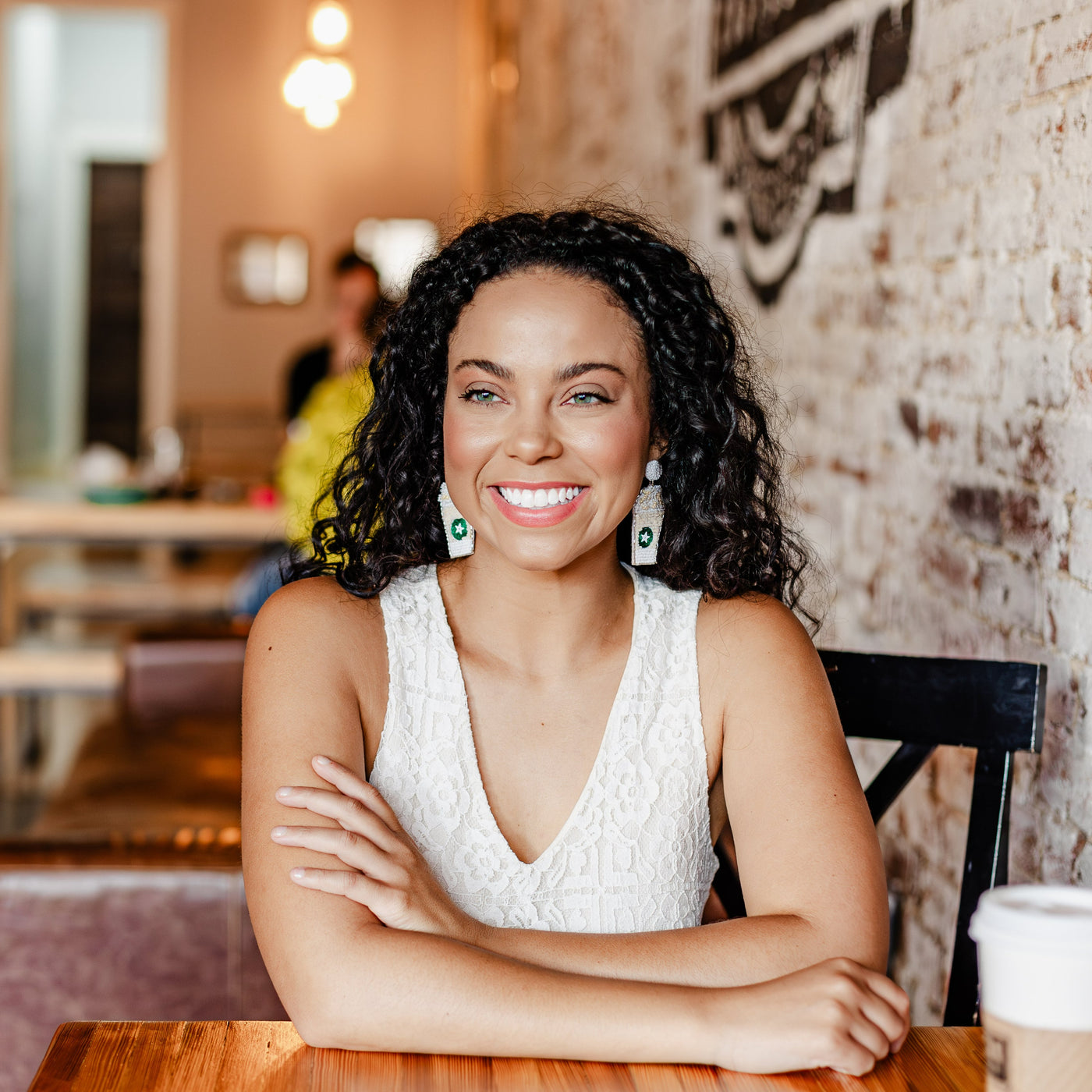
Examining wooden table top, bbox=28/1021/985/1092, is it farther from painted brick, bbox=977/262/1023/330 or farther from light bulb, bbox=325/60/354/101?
light bulb, bbox=325/60/354/101

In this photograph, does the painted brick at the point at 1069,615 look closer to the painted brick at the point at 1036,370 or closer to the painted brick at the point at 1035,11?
the painted brick at the point at 1036,370

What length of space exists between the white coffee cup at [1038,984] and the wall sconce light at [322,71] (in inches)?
222

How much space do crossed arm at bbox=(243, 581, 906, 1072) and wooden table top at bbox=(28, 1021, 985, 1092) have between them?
0.02 m

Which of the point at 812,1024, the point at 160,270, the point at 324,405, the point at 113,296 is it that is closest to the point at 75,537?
the point at 324,405

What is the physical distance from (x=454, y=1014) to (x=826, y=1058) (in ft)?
1.07

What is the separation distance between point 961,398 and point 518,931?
1134 mm

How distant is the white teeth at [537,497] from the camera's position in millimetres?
1561

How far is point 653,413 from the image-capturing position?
1732 millimetres

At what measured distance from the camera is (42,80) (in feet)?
36.7

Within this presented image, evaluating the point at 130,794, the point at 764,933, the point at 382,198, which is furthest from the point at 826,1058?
the point at 382,198

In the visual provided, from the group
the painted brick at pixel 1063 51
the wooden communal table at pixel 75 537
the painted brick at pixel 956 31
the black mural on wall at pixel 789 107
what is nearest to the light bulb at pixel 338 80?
the wooden communal table at pixel 75 537

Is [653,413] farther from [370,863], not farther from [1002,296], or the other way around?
[370,863]

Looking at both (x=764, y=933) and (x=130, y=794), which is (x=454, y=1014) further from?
(x=130, y=794)

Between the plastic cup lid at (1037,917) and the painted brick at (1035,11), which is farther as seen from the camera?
the painted brick at (1035,11)
